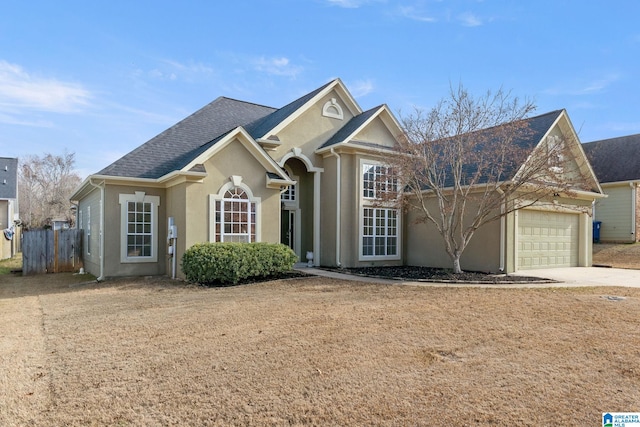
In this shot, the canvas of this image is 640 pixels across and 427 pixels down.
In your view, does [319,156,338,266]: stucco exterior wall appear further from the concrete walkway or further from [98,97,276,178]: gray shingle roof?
[98,97,276,178]: gray shingle roof

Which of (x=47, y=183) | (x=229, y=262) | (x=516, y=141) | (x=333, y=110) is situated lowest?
(x=229, y=262)

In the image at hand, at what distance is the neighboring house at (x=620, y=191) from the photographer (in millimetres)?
23141

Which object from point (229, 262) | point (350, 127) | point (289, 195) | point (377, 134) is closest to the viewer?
point (229, 262)

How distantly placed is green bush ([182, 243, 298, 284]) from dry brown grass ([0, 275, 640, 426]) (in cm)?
233

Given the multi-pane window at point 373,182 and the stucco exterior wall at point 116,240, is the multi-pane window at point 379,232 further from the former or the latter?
the stucco exterior wall at point 116,240

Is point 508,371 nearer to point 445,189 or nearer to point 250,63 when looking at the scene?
point 445,189

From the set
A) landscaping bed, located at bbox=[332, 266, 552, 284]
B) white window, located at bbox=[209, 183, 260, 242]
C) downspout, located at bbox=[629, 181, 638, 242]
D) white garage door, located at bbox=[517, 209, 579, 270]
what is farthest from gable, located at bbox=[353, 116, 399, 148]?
downspout, located at bbox=[629, 181, 638, 242]

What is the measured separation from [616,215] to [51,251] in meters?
28.4

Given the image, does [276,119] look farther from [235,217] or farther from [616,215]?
[616,215]

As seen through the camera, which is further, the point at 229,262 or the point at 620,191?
the point at 620,191

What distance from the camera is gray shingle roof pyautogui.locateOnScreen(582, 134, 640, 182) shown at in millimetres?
23844

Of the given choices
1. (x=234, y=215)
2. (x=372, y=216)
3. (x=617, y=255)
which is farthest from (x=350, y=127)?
(x=617, y=255)

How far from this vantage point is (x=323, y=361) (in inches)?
207

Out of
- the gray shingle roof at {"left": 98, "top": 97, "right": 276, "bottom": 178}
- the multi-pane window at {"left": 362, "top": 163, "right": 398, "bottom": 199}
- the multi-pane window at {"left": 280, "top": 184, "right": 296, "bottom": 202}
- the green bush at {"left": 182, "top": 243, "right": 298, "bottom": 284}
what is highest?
the gray shingle roof at {"left": 98, "top": 97, "right": 276, "bottom": 178}
